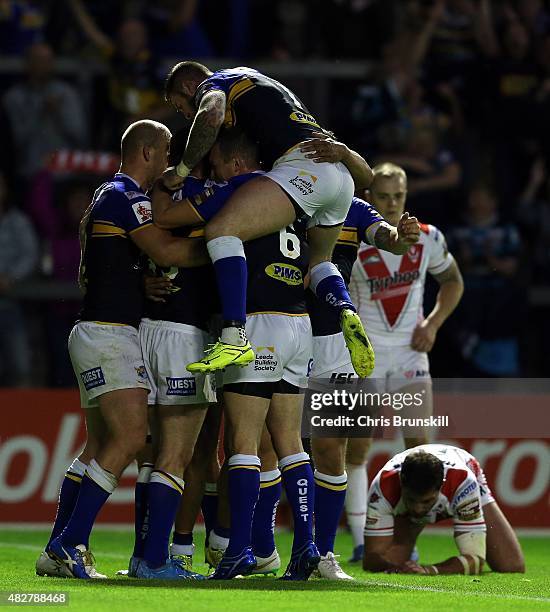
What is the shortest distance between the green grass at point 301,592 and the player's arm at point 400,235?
184 cm

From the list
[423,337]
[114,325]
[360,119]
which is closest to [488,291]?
[360,119]

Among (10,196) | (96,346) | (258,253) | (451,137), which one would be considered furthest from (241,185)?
(451,137)

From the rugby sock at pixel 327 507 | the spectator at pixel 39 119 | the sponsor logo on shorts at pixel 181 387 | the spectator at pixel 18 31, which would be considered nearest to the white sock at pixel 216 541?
the rugby sock at pixel 327 507

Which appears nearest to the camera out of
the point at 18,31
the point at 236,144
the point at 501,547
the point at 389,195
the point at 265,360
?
the point at 265,360

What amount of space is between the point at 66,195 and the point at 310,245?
5671mm

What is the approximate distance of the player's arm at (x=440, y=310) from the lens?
967 cm

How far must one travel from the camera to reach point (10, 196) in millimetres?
13352

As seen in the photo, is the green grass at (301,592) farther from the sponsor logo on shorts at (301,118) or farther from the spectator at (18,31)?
the spectator at (18,31)

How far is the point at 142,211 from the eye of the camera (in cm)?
737

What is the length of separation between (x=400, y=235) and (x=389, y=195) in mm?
1740

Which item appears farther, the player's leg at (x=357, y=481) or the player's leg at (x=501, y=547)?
the player's leg at (x=357, y=481)

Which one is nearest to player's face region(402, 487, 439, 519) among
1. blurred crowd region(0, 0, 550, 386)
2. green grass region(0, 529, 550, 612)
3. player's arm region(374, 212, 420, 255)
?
green grass region(0, 529, 550, 612)

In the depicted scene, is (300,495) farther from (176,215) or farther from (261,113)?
(261,113)

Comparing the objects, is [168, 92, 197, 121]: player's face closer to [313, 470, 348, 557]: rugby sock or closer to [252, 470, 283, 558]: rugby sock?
[252, 470, 283, 558]: rugby sock
